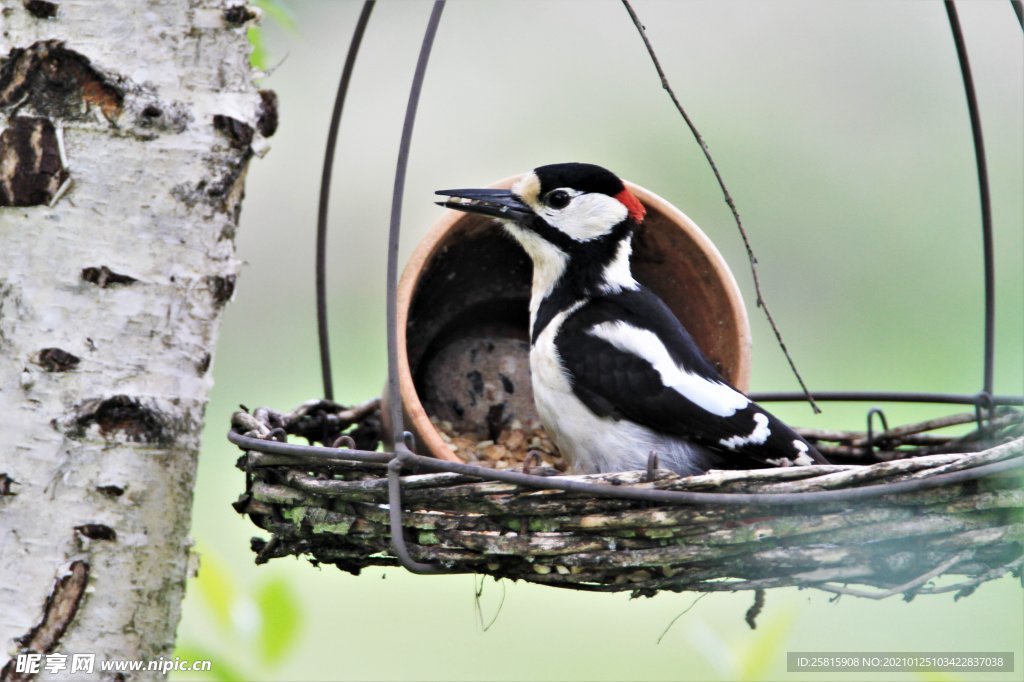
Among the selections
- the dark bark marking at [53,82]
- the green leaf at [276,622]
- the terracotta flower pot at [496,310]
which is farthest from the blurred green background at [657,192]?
the dark bark marking at [53,82]

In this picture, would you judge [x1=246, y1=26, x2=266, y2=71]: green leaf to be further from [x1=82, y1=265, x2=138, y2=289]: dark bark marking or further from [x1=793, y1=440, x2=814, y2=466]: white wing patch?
[x1=793, y1=440, x2=814, y2=466]: white wing patch

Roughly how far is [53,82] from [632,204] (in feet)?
3.99

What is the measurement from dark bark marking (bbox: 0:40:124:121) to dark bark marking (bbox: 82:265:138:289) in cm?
24

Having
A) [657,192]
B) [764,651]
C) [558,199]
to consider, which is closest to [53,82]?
[558,199]

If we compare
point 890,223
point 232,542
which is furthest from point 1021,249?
point 232,542

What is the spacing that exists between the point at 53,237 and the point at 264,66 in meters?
0.51

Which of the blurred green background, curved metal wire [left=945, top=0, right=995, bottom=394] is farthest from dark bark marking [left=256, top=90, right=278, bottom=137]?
the blurred green background

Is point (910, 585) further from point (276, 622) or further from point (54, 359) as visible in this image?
point (54, 359)

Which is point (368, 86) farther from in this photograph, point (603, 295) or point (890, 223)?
point (603, 295)

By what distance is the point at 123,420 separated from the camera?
5.85ft

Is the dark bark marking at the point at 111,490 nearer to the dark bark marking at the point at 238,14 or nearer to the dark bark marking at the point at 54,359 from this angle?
the dark bark marking at the point at 54,359

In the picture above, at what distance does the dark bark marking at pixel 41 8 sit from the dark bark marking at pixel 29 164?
162 mm

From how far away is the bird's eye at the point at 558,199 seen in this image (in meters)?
2.41

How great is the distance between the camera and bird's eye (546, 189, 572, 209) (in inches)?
95.0
